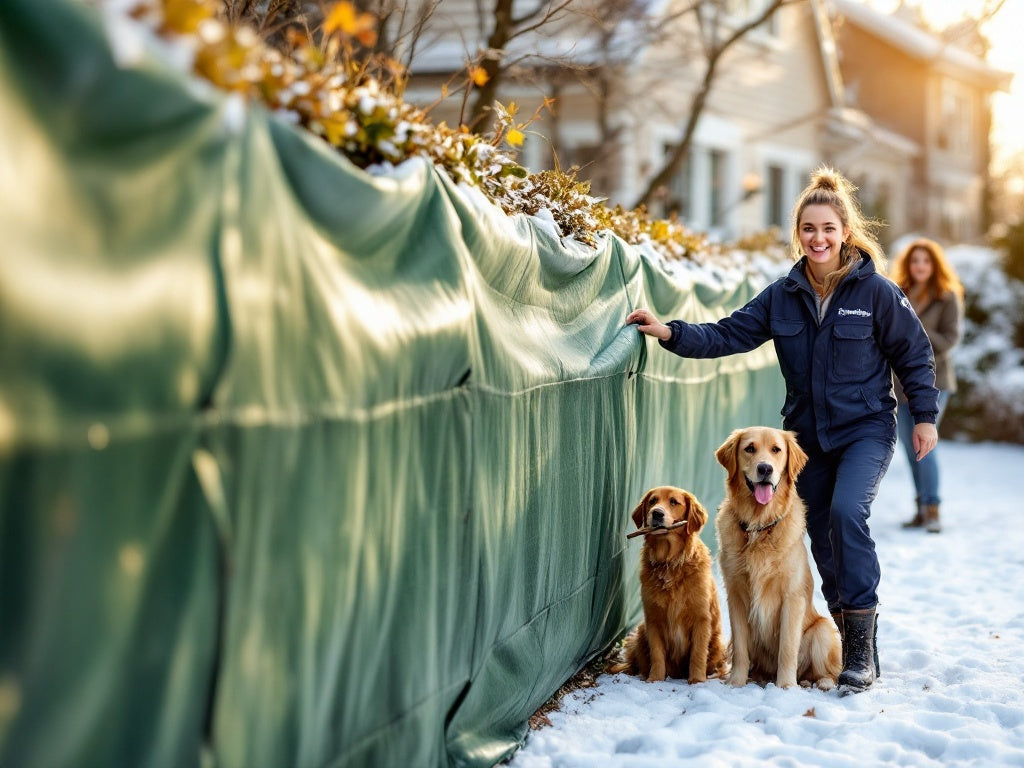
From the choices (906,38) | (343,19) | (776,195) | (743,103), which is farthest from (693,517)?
(906,38)

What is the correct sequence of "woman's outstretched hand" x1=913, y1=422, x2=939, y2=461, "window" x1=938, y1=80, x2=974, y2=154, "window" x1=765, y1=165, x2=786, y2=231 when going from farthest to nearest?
"window" x1=938, y1=80, x2=974, y2=154 < "window" x1=765, y1=165, x2=786, y2=231 < "woman's outstretched hand" x1=913, y1=422, x2=939, y2=461

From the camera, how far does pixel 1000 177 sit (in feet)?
167

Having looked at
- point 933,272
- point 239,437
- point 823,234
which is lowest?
point 239,437

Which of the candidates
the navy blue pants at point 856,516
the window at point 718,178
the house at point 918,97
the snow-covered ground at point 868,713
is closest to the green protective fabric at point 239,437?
the snow-covered ground at point 868,713

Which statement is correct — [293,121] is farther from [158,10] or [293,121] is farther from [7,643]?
[7,643]

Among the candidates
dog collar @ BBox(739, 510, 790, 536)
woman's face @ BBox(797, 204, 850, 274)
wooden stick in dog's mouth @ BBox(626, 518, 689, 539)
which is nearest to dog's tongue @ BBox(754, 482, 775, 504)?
dog collar @ BBox(739, 510, 790, 536)

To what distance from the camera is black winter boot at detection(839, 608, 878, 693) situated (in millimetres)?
5321

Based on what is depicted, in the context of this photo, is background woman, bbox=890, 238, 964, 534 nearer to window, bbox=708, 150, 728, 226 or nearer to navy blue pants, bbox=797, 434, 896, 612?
navy blue pants, bbox=797, 434, 896, 612

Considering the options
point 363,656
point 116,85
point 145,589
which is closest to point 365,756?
point 363,656

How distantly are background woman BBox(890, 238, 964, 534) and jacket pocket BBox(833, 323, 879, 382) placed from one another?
15.5 feet

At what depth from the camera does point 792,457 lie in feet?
17.9

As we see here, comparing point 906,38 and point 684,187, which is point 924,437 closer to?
point 684,187

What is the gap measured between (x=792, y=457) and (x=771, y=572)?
1.79 ft

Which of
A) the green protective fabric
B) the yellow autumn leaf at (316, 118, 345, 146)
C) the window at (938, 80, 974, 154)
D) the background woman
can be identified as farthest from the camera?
the window at (938, 80, 974, 154)
